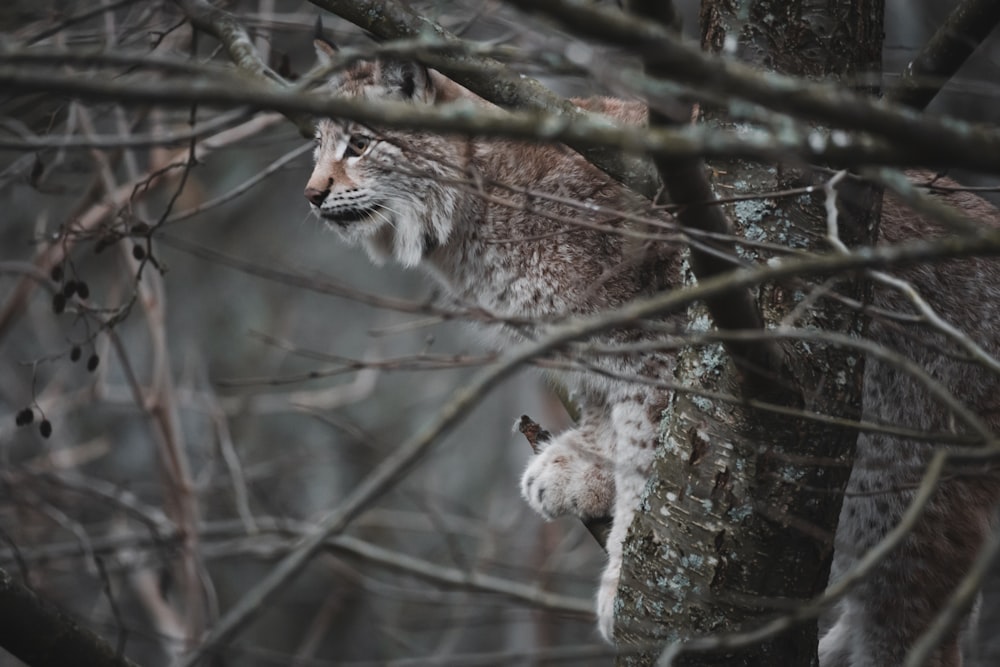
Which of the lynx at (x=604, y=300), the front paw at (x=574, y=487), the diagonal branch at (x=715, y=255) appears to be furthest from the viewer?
the front paw at (x=574, y=487)

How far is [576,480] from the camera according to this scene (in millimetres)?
4152

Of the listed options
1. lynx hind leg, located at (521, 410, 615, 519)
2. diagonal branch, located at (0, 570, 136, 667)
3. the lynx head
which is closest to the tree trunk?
lynx hind leg, located at (521, 410, 615, 519)

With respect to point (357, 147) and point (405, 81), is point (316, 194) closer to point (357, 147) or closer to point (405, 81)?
point (357, 147)

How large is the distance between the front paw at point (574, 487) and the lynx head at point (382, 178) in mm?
1040

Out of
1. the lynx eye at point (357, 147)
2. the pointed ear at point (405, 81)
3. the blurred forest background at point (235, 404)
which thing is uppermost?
the pointed ear at point (405, 81)

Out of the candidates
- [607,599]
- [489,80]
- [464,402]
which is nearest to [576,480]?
[607,599]

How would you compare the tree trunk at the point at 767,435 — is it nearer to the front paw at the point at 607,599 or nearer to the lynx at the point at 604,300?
the lynx at the point at 604,300

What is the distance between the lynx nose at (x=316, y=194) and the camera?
4.18m

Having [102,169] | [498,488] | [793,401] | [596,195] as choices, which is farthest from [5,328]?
[498,488]

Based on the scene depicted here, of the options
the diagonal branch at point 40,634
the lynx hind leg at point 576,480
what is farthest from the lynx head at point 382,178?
the diagonal branch at point 40,634

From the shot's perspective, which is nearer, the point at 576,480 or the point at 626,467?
the point at 626,467

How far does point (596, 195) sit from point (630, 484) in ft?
3.62

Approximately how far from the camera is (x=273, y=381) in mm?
2477

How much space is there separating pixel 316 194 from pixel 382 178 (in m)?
0.30
